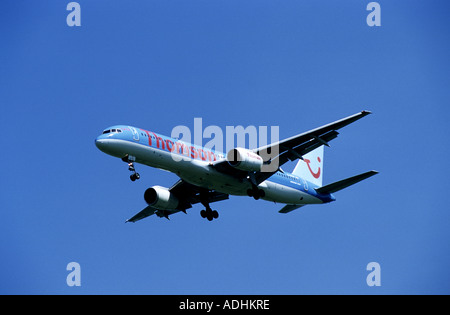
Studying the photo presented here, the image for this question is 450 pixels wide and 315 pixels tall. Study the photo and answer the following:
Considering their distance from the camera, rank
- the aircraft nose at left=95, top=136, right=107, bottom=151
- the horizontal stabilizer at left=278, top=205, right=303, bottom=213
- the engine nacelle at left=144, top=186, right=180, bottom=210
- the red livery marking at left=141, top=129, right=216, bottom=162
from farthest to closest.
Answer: the horizontal stabilizer at left=278, top=205, right=303, bottom=213 → the engine nacelle at left=144, top=186, right=180, bottom=210 → the red livery marking at left=141, top=129, right=216, bottom=162 → the aircraft nose at left=95, top=136, right=107, bottom=151

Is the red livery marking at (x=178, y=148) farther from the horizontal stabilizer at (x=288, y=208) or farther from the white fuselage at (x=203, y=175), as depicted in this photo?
the horizontal stabilizer at (x=288, y=208)

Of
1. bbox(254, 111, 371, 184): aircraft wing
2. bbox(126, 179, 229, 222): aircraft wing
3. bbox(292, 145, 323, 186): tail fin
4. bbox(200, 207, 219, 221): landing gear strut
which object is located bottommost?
bbox(200, 207, 219, 221): landing gear strut

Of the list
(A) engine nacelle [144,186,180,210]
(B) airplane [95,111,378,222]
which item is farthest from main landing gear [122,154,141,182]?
(A) engine nacelle [144,186,180,210]

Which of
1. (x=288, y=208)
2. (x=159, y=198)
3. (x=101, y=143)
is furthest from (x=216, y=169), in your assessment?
(x=288, y=208)

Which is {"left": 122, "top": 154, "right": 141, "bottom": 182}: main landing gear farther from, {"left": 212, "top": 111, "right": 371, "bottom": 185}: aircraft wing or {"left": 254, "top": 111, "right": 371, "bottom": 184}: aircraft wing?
{"left": 254, "top": 111, "right": 371, "bottom": 184}: aircraft wing

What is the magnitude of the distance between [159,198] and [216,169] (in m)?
6.60

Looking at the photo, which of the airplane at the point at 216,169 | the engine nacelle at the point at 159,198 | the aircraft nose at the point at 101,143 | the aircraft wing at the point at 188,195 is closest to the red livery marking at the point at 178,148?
the airplane at the point at 216,169

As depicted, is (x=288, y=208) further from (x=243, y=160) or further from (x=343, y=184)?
(x=243, y=160)

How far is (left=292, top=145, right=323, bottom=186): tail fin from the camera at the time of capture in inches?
2053

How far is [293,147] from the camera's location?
42.8 metres

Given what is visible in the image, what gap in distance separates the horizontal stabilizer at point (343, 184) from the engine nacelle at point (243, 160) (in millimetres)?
7349

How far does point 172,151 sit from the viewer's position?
41094 millimetres
